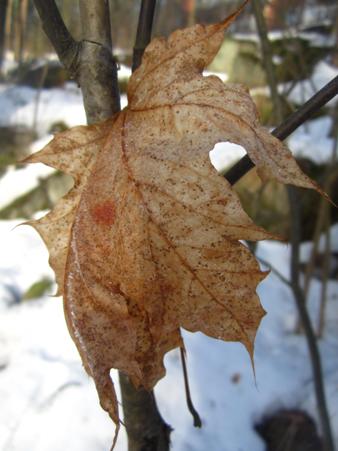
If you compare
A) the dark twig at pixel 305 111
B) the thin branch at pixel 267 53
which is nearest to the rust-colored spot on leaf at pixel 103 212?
the dark twig at pixel 305 111

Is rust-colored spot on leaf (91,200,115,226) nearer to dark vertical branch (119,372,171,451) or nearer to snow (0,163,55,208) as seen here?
dark vertical branch (119,372,171,451)

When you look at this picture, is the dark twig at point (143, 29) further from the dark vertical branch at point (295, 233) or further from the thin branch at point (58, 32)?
the dark vertical branch at point (295, 233)

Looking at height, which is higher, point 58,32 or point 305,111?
point 58,32

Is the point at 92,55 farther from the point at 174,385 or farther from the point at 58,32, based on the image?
the point at 174,385

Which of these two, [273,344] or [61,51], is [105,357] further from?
[273,344]

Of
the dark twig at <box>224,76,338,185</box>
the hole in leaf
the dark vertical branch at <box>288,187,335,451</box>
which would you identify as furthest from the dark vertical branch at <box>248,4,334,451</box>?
the hole in leaf

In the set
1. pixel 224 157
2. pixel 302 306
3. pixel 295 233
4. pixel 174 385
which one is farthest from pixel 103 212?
pixel 224 157
